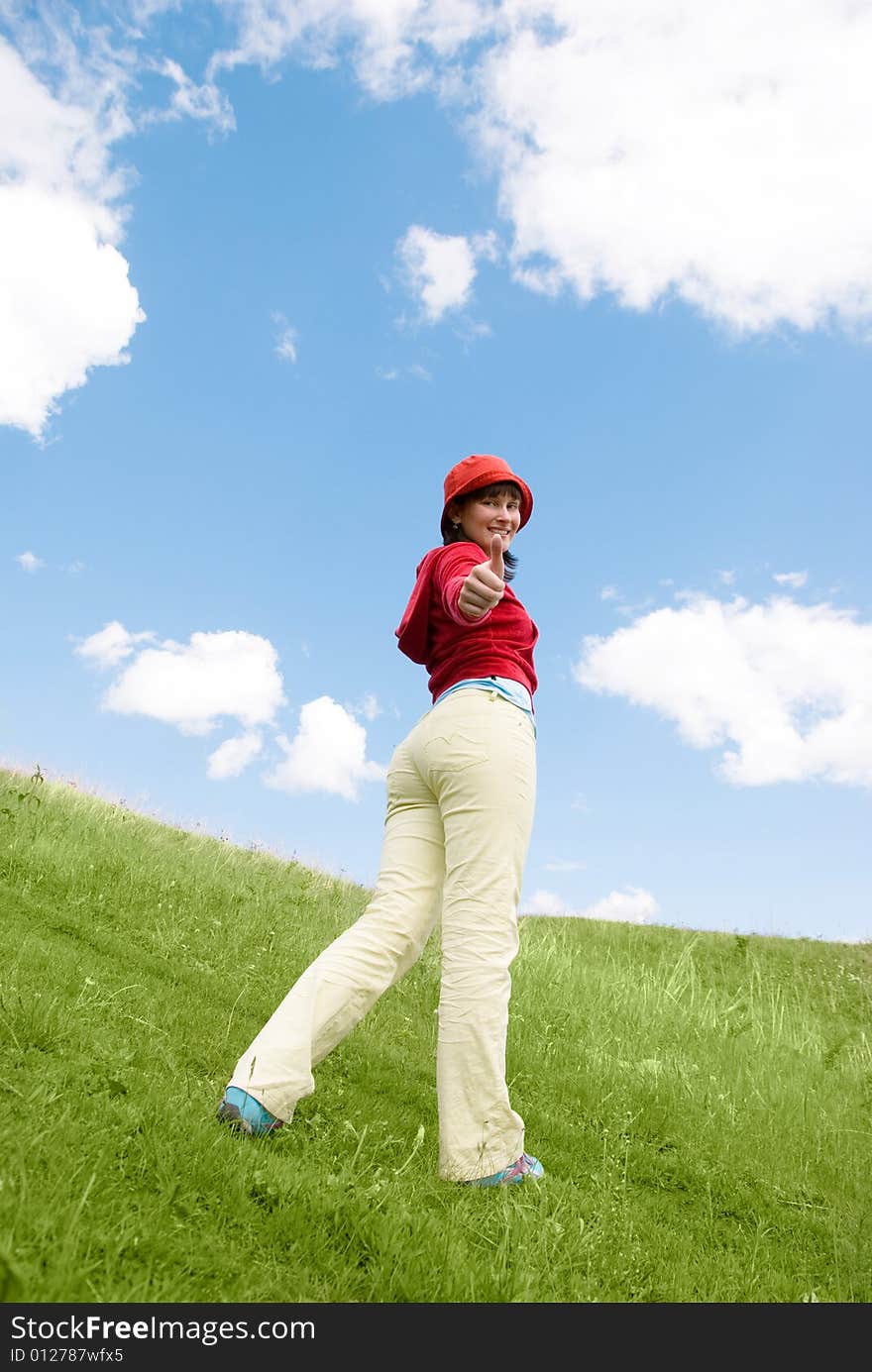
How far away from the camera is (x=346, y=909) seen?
33.0ft

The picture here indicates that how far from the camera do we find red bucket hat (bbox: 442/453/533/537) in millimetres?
3994

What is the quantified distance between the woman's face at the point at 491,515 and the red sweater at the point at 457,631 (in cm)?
19

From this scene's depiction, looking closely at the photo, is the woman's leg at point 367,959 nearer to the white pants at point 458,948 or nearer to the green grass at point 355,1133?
the white pants at point 458,948

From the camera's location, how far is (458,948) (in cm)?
356

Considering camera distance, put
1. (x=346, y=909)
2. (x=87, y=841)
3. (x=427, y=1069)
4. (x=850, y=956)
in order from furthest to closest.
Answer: (x=850, y=956), (x=346, y=909), (x=87, y=841), (x=427, y=1069)

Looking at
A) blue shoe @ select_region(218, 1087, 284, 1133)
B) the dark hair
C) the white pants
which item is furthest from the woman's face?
blue shoe @ select_region(218, 1087, 284, 1133)

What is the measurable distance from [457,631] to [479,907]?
3.52 feet

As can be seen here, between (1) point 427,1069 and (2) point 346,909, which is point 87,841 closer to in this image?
(2) point 346,909

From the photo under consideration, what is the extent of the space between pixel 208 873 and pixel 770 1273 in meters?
6.63

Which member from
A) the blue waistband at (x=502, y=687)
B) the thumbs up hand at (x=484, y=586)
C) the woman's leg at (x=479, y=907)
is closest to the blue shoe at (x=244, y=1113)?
the woman's leg at (x=479, y=907)

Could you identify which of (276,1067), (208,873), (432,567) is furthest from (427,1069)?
(208,873)

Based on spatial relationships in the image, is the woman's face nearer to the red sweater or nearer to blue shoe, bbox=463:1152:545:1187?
the red sweater

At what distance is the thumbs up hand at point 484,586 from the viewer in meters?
3.37
